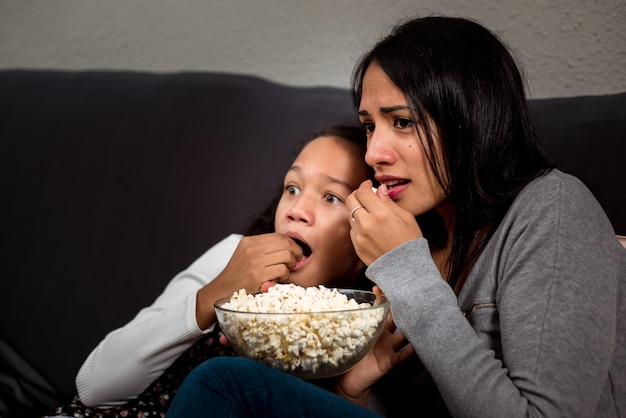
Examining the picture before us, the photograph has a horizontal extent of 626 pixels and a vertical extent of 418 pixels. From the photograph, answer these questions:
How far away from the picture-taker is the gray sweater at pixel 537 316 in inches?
32.7

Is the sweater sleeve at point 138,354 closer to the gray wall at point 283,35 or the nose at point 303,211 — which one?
the nose at point 303,211

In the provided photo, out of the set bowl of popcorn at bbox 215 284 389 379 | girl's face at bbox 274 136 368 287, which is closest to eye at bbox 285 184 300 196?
girl's face at bbox 274 136 368 287

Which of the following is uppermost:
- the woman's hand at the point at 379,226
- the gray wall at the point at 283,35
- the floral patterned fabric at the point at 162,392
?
the gray wall at the point at 283,35

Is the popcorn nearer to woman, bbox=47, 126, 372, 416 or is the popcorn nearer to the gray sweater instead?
the gray sweater

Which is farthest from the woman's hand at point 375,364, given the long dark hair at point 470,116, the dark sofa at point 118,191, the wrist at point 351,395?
the dark sofa at point 118,191

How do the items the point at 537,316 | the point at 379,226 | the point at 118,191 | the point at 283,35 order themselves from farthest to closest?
the point at 283,35 < the point at 118,191 < the point at 379,226 < the point at 537,316

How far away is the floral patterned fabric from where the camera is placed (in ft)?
4.43

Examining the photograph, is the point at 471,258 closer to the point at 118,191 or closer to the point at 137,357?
the point at 137,357

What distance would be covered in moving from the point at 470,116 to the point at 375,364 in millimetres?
488

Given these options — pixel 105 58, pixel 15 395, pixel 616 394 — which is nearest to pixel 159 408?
pixel 15 395

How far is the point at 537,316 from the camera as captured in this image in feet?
2.82

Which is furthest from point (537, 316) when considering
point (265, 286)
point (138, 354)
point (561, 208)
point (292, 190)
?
point (138, 354)

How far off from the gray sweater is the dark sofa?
0.79 m

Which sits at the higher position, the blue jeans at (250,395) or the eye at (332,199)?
the eye at (332,199)
